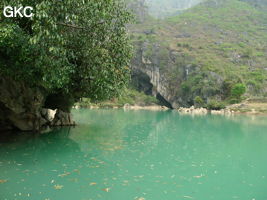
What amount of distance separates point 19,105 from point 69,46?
5985mm

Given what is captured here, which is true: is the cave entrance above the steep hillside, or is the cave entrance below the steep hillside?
below

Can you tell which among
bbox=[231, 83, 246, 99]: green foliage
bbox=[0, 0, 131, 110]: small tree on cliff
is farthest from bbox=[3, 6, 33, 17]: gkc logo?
bbox=[231, 83, 246, 99]: green foliage

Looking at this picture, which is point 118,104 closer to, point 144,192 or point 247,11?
point 144,192

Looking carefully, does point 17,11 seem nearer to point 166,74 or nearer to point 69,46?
point 69,46

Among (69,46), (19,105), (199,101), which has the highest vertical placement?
(69,46)

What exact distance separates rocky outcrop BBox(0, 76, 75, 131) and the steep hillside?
6725 cm

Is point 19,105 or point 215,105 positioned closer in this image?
point 19,105

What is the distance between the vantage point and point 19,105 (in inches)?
742

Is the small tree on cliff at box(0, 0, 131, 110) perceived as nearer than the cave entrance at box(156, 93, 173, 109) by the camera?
Yes

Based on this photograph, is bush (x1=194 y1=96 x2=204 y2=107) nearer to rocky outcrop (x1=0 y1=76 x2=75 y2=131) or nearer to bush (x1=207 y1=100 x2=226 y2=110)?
bush (x1=207 y1=100 x2=226 y2=110)

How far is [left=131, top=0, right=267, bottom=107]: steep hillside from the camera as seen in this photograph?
89.7 meters

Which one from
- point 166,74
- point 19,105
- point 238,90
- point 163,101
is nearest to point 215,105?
point 238,90

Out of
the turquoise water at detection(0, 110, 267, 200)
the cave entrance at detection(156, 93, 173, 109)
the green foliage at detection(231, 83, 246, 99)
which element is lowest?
the cave entrance at detection(156, 93, 173, 109)

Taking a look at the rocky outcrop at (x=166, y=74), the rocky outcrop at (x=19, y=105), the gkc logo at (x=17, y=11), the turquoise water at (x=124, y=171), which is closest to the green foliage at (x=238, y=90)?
the rocky outcrop at (x=166, y=74)
